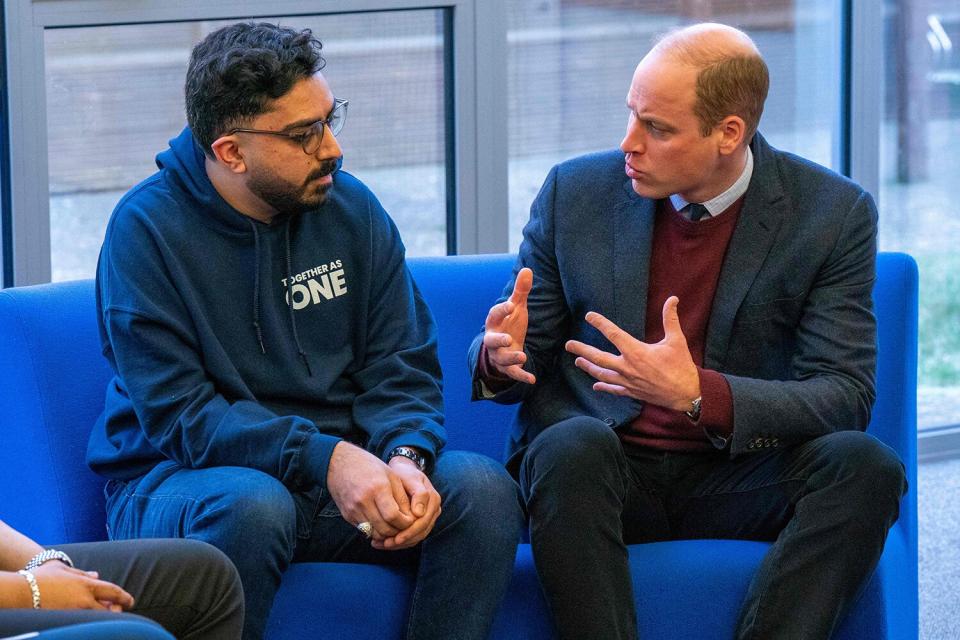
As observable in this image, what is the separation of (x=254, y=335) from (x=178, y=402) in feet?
0.63

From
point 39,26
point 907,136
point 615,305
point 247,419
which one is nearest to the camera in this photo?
point 247,419

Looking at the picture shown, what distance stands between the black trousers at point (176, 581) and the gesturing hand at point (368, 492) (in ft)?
0.85

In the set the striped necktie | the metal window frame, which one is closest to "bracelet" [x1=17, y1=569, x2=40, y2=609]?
the striped necktie

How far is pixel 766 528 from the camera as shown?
2.39 m

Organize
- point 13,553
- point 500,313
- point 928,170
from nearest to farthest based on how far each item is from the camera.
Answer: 1. point 13,553
2. point 500,313
3. point 928,170

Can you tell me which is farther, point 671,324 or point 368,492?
point 671,324

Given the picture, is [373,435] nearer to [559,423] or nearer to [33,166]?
[559,423]

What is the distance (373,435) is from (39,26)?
1445 mm

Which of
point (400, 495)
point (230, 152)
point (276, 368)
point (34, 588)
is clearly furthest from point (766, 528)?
point (34, 588)

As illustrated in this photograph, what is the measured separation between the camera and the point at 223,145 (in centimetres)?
236

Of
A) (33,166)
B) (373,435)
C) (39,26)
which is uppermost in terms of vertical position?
(39,26)

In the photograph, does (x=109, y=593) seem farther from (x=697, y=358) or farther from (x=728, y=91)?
(x=728, y=91)

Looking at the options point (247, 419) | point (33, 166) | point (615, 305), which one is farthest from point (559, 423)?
point (33, 166)

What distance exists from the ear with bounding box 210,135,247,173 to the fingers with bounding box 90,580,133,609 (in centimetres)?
79
